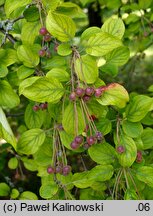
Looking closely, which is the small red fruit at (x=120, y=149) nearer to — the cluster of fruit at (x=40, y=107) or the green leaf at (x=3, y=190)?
the cluster of fruit at (x=40, y=107)

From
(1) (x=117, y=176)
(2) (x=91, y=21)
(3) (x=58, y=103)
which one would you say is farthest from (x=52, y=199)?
(2) (x=91, y=21)

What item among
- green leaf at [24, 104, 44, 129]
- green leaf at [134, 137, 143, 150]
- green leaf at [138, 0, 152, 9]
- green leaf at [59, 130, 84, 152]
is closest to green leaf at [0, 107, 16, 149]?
green leaf at [59, 130, 84, 152]

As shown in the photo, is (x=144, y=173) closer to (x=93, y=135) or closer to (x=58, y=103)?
(x=93, y=135)

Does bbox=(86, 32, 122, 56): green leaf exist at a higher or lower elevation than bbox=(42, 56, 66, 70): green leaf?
higher

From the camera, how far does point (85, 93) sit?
103cm

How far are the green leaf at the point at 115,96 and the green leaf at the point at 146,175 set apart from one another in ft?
0.99

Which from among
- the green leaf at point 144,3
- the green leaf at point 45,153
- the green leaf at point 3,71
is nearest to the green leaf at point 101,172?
the green leaf at point 45,153

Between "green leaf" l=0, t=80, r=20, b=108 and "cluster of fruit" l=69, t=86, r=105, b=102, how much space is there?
298mm

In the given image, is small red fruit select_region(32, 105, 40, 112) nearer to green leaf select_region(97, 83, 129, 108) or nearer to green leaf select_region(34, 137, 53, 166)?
green leaf select_region(34, 137, 53, 166)

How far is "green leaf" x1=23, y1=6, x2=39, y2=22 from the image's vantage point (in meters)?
1.29

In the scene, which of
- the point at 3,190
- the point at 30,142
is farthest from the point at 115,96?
the point at 3,190

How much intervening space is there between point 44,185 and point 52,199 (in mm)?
62

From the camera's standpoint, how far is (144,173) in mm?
1262

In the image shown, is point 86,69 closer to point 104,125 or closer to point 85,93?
point 85,93
